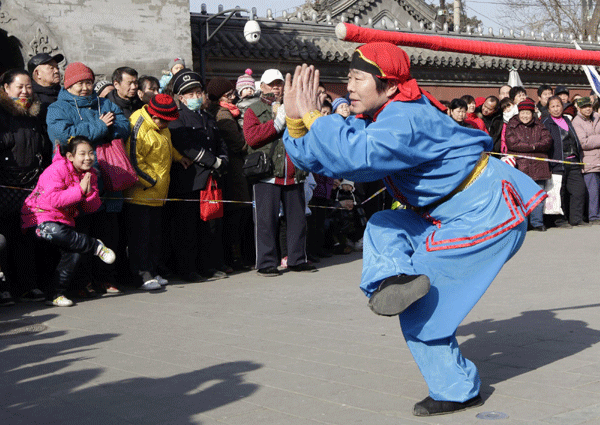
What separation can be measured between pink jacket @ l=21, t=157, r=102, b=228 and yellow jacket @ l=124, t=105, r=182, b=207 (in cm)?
78

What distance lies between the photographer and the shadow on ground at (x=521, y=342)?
203 inches

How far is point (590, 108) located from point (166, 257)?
7540 mm

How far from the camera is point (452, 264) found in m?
4.41

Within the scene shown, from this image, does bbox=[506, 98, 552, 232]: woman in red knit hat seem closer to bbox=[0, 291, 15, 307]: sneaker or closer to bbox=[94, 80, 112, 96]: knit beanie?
bbox=[94, 80, 112, 96]: knit beanie

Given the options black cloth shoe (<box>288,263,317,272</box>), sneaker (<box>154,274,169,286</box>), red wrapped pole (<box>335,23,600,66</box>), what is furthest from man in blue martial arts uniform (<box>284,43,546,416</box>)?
black cloth shoe (<box>288,263,317,272</box>)

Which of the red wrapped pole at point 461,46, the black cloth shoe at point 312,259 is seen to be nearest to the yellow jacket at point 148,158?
the black cloth shoe at point 312,259

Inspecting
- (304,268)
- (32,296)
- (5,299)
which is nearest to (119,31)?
(304,268)

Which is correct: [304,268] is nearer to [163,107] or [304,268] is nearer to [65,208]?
[163,107]

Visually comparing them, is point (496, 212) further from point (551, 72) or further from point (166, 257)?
point (551, 72)

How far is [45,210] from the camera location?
24.8ft

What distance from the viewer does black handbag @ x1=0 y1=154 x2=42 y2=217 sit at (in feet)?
25.0

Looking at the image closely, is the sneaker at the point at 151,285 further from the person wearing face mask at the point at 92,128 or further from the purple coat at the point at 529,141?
the purple coat at the point at 529,141

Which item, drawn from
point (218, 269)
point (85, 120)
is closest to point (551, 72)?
point (218, 269)

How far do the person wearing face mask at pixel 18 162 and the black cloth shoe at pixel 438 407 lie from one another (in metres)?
4.54
